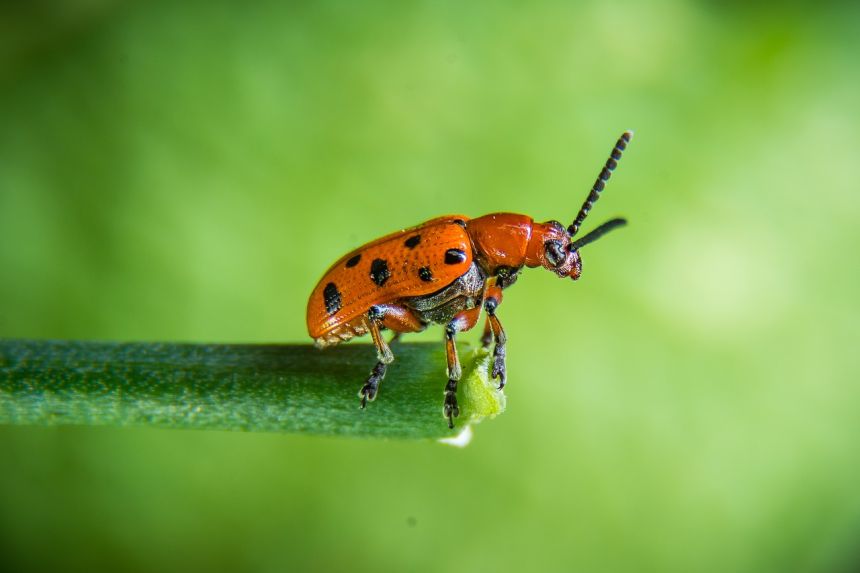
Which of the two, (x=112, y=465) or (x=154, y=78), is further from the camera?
(x=154, y=78)

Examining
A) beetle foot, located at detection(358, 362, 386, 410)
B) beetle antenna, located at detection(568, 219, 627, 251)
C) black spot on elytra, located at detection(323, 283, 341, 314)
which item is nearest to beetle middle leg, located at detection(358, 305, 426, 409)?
beetle foot, located at detection(358, 362, 386, 410)

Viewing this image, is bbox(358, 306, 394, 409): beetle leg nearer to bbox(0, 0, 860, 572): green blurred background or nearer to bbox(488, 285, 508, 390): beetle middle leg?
bbox(488, 285, 508, 390): beetle middle leg

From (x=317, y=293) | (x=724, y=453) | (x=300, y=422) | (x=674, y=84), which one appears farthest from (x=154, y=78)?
(x=724, y=453)

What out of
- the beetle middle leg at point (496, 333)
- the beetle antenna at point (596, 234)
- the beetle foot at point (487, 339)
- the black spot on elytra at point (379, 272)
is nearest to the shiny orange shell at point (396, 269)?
the black spot on elytra at point (379, 272)

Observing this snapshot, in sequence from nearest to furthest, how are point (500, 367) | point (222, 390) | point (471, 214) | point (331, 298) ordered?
1. point (222, 390)
2. point (500, 367)
3. point (331, 298)
4. point (471, 214)

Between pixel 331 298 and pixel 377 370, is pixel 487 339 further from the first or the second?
pixel 377 370

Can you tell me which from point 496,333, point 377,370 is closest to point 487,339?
point 496,333

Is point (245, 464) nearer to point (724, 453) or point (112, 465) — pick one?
point (112, 465)
